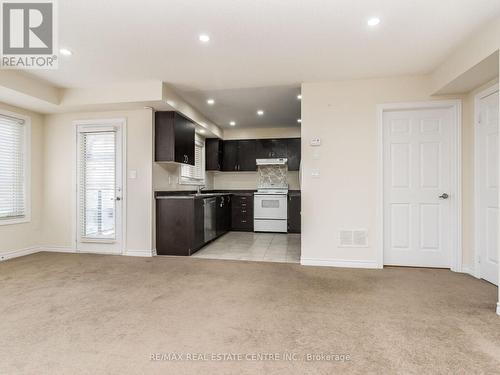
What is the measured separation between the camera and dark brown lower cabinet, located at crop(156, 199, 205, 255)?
4223 mm

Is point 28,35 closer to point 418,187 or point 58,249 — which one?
point 58,249

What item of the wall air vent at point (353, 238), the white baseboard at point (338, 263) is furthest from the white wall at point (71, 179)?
the wall air vent at point (353, 238)

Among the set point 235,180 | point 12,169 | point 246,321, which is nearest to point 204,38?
point 246,321

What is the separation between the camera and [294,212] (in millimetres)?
6348

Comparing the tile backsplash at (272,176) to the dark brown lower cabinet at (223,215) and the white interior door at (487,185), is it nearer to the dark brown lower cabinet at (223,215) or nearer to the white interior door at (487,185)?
the dark brown lower cabinet at (223,215)

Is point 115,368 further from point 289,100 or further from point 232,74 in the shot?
point 289,100

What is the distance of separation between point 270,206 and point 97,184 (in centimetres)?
367

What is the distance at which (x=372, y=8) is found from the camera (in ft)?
7.20

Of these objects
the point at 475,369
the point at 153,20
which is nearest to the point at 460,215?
the point at 475,369

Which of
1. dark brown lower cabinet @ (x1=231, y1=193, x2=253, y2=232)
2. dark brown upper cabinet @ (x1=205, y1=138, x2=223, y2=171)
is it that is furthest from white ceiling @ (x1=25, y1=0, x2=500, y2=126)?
dark brown lower cabinet @ (x1=231, y1=193, x2=253, y2=232)

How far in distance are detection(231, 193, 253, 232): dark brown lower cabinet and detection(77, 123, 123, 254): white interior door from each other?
9.64 ft

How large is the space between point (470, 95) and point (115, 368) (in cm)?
449

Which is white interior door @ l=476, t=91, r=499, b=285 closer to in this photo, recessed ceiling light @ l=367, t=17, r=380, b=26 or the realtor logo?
recessed ceiling light @ l=367, t=17, r=380, b=26

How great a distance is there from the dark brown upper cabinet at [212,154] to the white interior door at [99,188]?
8.82 feet
